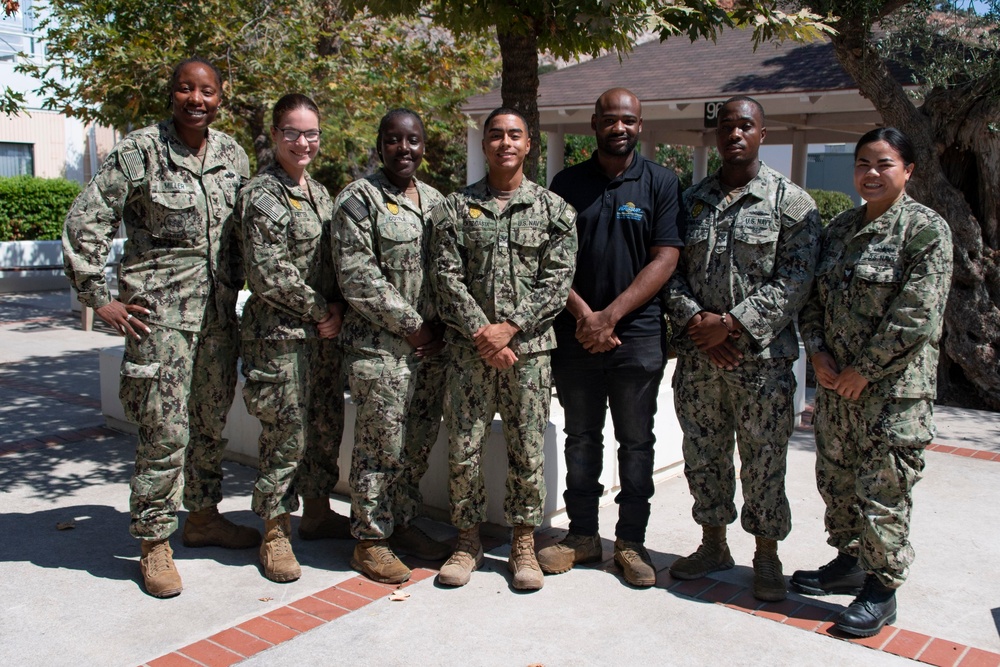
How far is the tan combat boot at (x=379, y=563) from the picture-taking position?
13.4 ft

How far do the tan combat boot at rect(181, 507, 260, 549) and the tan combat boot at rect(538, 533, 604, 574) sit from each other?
1.45 metres

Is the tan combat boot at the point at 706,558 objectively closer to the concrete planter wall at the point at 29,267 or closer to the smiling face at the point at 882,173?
the smiling face at the point at 882,173

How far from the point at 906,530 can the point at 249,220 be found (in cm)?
300

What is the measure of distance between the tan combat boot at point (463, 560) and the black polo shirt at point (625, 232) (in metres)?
1.06

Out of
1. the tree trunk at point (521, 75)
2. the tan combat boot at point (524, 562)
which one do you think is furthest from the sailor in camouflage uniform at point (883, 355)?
the tree trunk at point (521, 75)

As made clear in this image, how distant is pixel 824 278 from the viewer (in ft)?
12.7

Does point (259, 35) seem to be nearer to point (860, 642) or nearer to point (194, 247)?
point (194, 247)

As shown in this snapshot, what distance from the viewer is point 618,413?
13.7 feet

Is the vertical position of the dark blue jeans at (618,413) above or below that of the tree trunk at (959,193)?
Result: below

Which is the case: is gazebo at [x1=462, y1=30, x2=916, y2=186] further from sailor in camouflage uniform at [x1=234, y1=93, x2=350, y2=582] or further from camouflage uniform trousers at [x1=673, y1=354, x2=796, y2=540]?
sailor in camouflage uniform at [x1=234, y1=93, x2=350, y2=582]

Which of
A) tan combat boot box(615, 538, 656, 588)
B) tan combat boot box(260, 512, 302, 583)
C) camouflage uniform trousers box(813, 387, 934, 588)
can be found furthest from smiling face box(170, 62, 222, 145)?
camouflage uniform trousers box(813, 387, 934, 588)

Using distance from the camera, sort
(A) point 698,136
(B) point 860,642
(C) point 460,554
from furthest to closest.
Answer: (A) point 698,136 → (C) point 460,554 → (B) point 860,642

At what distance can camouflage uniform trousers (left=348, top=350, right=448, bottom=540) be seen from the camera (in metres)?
4.05

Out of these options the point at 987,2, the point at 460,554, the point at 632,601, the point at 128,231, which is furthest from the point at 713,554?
the point at 987,2
